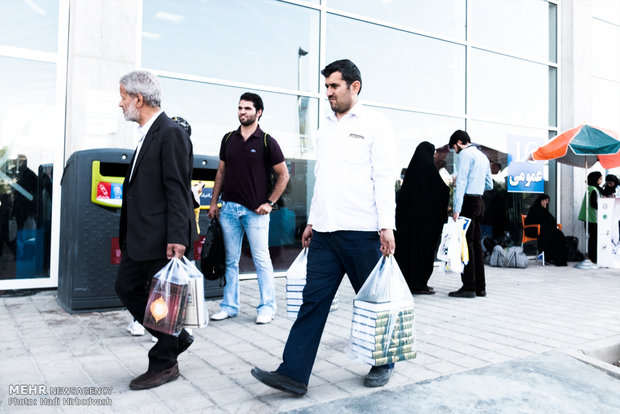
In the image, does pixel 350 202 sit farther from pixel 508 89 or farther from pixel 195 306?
pixel 508 89

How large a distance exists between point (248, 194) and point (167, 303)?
5.92ft

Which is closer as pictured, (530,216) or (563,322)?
(563,322)

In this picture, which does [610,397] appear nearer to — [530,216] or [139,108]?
[139,108]

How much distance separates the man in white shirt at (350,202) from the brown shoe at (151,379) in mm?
725

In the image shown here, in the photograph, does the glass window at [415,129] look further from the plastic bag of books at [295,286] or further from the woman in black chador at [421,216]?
the plastic bag of books at [295,286]

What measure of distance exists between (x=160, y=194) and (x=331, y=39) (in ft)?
19.1

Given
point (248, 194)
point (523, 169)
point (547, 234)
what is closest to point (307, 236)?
point (248, 194)

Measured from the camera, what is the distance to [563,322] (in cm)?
464

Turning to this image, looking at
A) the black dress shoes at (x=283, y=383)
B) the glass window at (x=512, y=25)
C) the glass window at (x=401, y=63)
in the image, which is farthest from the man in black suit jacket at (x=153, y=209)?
the glass window at (x=512, y=25)

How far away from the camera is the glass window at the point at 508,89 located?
9.78m

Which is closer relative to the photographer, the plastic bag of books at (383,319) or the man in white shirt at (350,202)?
the plastic bag of books at (383,319)

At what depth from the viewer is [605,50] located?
1208cm

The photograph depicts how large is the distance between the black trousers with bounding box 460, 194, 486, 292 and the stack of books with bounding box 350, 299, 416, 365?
10.7ft

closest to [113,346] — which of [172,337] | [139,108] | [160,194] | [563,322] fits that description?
[172,337]
